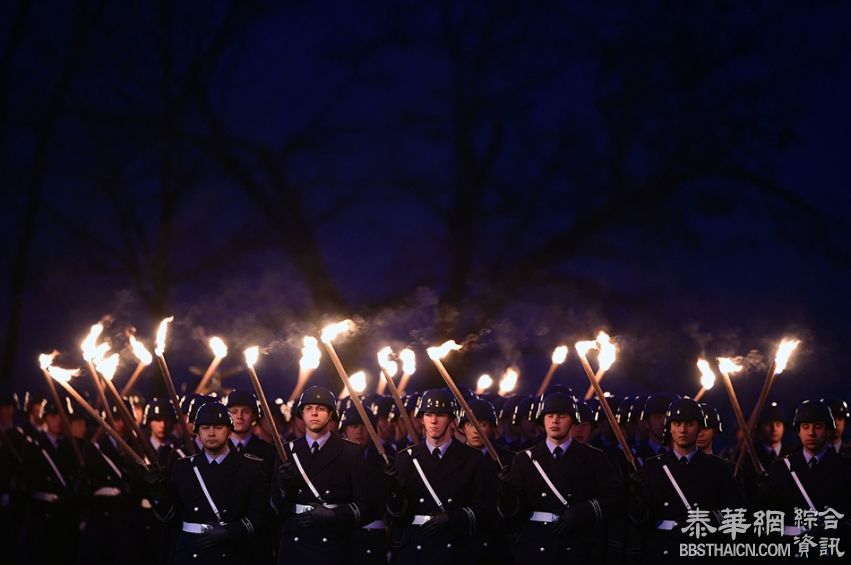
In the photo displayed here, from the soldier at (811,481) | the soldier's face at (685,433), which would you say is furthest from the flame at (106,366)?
the soldier at (811,481)

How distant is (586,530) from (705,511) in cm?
105

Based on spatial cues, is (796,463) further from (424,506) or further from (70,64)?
(70,64)

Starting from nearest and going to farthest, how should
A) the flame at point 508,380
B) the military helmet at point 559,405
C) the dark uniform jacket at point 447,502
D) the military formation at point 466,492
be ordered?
the military formation at point 466,492 < the dark uniform jacket at point 447,502 < the military helmet at point 559,405 < the flame at point 508,380

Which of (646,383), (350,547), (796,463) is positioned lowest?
(350,547)

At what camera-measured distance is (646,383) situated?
2120cm

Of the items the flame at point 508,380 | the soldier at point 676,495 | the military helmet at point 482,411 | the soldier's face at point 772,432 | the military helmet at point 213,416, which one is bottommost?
the soldier at point 676,495

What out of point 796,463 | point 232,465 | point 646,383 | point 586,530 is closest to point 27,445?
point 232,465

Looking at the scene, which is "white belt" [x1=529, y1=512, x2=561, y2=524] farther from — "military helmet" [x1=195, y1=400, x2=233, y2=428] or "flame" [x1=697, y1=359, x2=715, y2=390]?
"flame" [x1=697, y1=359, x2=715, y2=390]

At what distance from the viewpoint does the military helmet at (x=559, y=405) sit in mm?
10055

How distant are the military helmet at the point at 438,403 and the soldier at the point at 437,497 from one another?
0.40ft

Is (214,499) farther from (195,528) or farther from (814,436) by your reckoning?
(814,436)

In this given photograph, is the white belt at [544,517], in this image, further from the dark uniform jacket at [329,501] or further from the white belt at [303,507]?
the white belt at [303,507]

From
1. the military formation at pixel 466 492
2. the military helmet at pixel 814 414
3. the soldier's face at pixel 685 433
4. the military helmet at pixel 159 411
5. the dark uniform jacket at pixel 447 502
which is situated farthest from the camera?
the military helmet at pixel 159 411

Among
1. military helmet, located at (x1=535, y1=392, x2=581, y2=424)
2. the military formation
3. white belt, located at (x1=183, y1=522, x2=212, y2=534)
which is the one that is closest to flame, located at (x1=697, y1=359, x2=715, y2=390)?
the military formation
